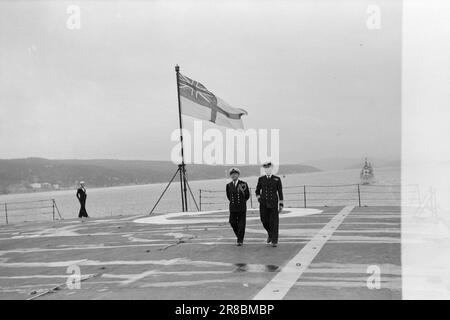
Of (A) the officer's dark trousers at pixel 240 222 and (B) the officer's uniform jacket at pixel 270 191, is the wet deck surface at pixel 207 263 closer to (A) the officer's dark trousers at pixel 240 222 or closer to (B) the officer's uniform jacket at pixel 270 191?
(A) the officer's dark trousers at pixel 240 222

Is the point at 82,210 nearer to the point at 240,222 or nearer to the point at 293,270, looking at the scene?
the point at 240,222

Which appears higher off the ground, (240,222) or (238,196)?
(238,196)

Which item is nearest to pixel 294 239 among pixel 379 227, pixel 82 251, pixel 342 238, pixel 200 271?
pixel 342 238

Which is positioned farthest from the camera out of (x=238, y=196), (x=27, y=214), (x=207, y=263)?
(x=27, y=214)

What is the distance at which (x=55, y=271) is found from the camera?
8805mm

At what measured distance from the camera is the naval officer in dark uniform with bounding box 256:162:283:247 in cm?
1056

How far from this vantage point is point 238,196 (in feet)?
35.8

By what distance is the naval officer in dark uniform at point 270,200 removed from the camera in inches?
416

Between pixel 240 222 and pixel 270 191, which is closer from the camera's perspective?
pixel 270 191

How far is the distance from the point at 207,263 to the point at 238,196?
96.6 inches

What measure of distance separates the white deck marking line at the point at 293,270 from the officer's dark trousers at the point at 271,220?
75 centimetres

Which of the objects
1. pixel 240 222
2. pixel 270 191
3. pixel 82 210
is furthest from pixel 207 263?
pixel 82 210

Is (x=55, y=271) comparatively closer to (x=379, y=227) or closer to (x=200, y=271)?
(x=200, y=271)
